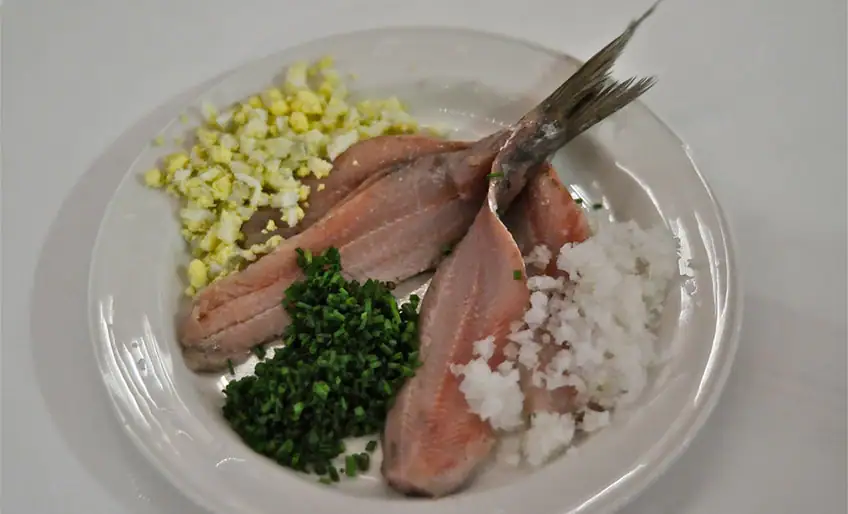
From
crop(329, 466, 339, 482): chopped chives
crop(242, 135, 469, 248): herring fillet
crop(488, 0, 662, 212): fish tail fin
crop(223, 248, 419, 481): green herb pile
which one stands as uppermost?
crop(242, 135, 469, 248): herring fillet

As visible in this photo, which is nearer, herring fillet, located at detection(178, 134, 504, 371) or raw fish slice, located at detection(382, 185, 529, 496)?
raw fish slice, located at detection(382, 185, 529, 496)

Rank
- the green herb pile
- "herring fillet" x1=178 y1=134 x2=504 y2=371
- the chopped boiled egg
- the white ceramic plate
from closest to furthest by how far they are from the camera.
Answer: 1. the white ceramic plate
2. the green herb pile
3. "herring fillet" x1=178 y1=134 x2=504 y2=371
4. the chopped boiled egg

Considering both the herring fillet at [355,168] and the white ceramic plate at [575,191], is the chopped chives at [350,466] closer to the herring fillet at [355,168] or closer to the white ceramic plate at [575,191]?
the white ceramic plate at [575,191]

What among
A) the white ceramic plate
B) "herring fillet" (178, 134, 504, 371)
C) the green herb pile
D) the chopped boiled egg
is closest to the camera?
the white ceramic plate

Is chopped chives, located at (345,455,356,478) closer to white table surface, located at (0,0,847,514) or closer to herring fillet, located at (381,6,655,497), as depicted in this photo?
herring fillet, located at (381,6,655,497)

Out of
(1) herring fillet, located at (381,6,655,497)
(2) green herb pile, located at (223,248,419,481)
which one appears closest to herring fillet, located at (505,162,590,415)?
(1) herring fillet, located at (381,6,655,497)

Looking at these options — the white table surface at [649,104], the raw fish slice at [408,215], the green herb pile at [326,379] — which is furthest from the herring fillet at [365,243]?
the white table surface at [649,104]
